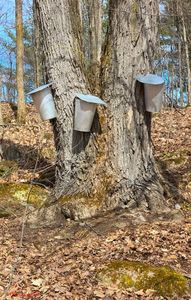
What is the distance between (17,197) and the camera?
5.16m

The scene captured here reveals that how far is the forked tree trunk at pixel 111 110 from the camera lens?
168 inches

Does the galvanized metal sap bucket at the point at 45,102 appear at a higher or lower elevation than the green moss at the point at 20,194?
higher

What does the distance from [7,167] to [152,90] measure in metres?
3.60

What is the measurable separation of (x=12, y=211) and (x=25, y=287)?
179cm

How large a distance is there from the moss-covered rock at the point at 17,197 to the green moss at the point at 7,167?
0.87 meters

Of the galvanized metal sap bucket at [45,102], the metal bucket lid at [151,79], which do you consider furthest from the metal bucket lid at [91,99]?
the metal bucket lid at [151,79]

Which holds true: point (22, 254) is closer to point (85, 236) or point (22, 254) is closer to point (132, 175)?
point (85, 236)

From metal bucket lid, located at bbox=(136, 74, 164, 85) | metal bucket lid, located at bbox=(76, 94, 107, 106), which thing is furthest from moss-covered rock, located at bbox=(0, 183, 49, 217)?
metal bucket lid, located at bbox=(136, 74, 164, 85)

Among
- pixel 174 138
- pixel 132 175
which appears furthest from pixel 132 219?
pixel 174 138

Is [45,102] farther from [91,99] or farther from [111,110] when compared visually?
[111,110]

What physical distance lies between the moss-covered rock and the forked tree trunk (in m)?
0.71

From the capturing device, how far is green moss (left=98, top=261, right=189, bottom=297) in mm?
2898

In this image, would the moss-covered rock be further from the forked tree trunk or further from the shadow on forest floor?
the forked tree trunk

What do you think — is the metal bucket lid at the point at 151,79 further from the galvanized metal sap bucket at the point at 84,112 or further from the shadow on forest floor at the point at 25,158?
the shadow on forest floor at the point at 25,158
